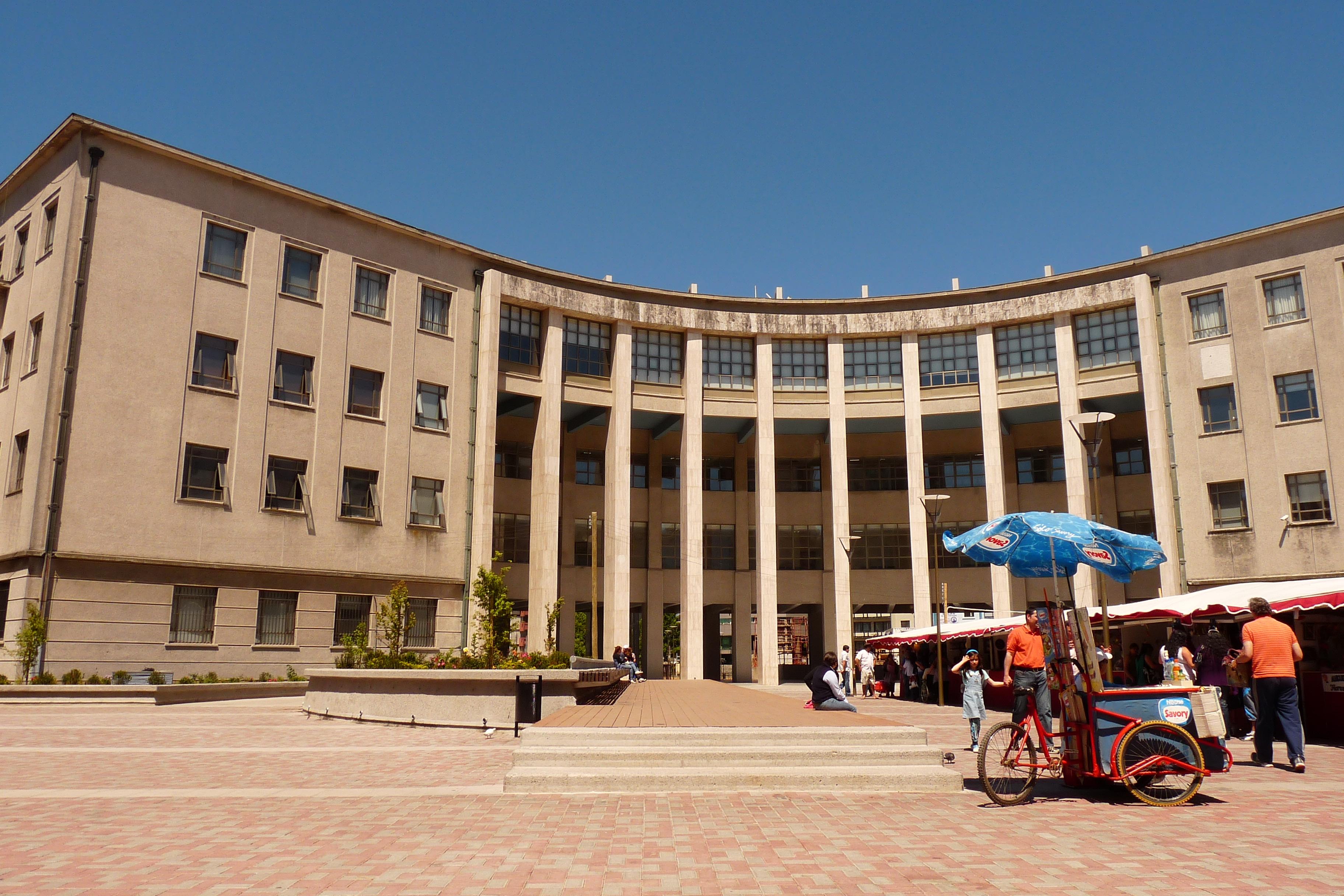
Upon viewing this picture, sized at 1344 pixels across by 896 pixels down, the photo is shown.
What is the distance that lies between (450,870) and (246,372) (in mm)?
27827

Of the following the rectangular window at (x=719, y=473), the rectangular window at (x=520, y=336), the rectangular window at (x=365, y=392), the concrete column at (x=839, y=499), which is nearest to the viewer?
the rectangular window at (x=365, y=392)

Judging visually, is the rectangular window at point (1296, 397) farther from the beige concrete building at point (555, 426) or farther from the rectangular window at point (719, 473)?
the rectangular window at point (719, 473)

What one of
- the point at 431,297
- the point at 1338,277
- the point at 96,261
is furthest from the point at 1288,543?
the point at 96,261

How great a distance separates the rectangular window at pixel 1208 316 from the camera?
36094 mm

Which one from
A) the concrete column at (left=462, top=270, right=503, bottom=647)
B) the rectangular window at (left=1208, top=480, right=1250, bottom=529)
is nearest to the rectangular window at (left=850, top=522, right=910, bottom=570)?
the rectangular window at (left=1208, top=480, right=1250, bottom=529)

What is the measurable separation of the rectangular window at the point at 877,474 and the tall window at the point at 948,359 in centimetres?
485

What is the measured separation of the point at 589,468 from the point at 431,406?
10914 mm

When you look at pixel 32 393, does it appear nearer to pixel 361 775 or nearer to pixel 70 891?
pixel 361 775

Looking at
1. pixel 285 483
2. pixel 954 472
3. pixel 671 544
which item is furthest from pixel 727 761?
pixel 954 472

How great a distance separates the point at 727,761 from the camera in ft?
34.4

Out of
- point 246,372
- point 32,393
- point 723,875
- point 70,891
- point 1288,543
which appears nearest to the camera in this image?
point 70,891

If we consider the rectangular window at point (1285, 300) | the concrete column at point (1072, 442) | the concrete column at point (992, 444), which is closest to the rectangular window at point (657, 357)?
the concrete column at point (992, 444)

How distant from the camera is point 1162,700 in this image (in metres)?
9.34

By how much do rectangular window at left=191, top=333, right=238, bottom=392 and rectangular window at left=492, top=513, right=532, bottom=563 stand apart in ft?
45.9
